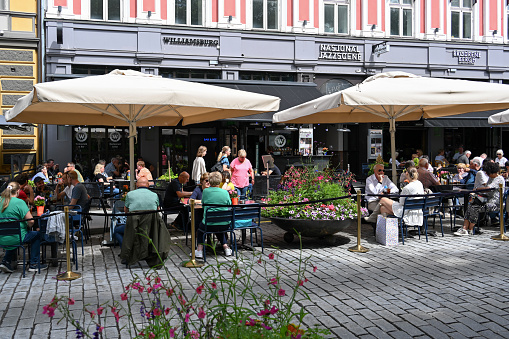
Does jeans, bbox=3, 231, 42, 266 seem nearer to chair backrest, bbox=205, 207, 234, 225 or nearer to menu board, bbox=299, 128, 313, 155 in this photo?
chair backrest, bbox=205, 207, 234, 225

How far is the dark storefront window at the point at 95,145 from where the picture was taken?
1750 centimetres

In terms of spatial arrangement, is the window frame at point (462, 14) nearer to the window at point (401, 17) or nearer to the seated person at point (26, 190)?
the window at point (401, 17)

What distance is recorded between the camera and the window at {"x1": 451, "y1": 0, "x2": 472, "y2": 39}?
2208 cm

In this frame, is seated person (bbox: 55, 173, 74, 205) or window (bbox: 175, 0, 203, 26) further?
window (bbox: 175, 0, 203, 26)

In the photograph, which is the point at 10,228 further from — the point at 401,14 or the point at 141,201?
the point at 401,14

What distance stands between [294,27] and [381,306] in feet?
51.7

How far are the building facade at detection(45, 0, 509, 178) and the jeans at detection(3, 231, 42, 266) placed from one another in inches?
354

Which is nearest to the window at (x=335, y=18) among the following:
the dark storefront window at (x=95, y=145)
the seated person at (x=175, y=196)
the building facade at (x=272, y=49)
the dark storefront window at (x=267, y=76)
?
the building facade at (x=272, y=49)

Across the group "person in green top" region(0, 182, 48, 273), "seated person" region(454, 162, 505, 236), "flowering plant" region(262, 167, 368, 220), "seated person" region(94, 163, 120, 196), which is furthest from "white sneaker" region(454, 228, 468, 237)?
"seated person" region(94, 163, 120, 196)

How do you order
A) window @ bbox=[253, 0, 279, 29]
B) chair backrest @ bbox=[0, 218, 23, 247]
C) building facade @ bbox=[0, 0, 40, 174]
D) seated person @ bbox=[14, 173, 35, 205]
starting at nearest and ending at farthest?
chair backrest @ bbox=[0, 218, 23, 247]
seated person @ bbox=[14, 173, 35, 205]
building facade @ bbox=[0, 0, 40, 174]
window @ bbox=[253, 0, 279, 29]

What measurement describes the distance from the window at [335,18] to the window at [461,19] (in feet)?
16.4

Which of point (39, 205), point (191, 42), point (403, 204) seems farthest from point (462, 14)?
point (39, 205)

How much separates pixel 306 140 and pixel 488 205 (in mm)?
9884

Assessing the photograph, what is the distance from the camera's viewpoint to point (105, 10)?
58.3 ft
